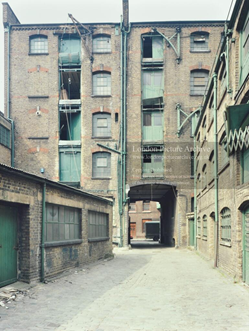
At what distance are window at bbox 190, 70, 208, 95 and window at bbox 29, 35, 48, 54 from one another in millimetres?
11942

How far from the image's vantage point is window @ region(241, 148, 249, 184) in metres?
10.7

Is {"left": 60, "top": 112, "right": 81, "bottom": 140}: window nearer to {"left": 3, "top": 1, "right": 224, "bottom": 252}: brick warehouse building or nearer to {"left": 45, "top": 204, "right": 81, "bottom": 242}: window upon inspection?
{"left": 3, "top": 1, "right": 224, "bottom": 252}: brick warehouse building

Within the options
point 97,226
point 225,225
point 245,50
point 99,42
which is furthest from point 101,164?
point 245,50

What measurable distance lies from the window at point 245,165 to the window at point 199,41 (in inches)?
782

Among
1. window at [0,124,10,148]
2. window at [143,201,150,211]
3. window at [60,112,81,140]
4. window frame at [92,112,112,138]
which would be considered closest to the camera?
window at [0,124,10,148]

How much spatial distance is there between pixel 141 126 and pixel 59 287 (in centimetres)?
1960

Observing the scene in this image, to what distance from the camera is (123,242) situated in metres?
27.7

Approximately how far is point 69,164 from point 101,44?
10.0 metres

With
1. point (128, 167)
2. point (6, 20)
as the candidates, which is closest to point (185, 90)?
point (128, 167)

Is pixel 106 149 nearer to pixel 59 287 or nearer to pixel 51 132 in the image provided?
pixel 51 132

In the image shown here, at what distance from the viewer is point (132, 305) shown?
8.29 metres

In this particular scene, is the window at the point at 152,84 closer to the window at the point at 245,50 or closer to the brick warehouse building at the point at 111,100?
the brick warehouse building at the point at 111,100

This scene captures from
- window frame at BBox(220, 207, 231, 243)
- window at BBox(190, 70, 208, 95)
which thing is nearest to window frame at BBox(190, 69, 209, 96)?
window at BBox(190, 70, 208, 95)

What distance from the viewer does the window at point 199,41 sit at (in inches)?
1139
